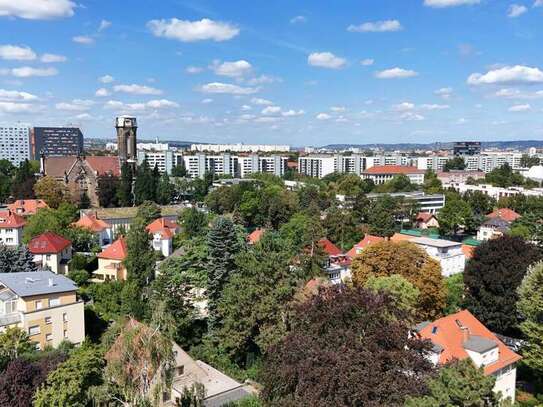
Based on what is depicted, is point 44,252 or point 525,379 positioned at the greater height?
point 44,252

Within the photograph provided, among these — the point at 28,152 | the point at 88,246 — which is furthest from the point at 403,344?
the point at 28,152

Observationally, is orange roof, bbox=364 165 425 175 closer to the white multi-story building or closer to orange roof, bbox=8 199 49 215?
orange roof, bbox=8 199 49 215

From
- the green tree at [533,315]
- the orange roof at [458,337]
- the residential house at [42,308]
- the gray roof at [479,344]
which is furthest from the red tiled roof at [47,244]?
the green tree at [533,315]

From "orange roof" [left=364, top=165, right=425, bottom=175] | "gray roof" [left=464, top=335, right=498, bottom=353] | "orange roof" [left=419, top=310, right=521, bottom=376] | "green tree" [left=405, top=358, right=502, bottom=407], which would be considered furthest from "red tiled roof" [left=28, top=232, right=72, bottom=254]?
"orange roof" [left=364, top=165, right=425, bottom=175]

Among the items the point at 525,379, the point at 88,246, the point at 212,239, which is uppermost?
the point at 212,239

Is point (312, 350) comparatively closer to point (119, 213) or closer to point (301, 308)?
point (301, 308)

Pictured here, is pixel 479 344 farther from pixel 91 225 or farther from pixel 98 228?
pixel 98 228
